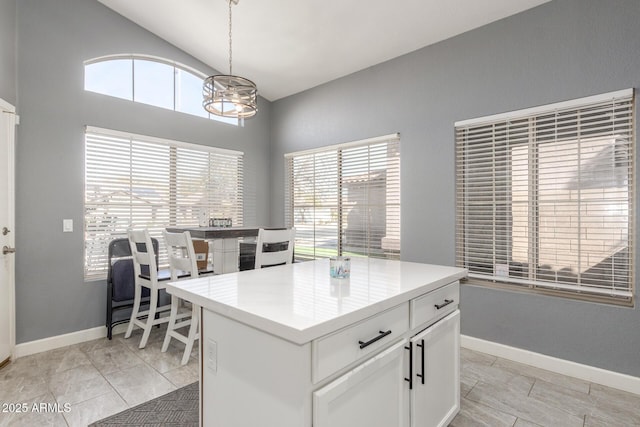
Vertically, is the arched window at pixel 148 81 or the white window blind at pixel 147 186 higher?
the arched window at pixel 148 81

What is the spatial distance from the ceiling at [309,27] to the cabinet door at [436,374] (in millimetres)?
2652

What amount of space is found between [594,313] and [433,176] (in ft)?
5.57

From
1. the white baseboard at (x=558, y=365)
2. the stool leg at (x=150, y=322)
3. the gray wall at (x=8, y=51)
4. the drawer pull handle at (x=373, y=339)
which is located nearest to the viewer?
the drawer pull handle at (x=373, y=339)

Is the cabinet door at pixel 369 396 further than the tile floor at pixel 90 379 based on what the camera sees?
No

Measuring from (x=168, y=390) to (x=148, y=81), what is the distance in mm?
3283

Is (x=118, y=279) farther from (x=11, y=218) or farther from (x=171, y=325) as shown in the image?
(x=11, y=218)

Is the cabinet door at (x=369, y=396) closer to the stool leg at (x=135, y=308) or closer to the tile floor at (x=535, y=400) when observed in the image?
the tile floor at (x=535, y=400)

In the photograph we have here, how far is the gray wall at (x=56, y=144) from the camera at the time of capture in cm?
295

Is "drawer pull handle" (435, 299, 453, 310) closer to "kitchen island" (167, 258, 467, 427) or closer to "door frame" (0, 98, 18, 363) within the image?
"kitchen island" (167, 258, 467, 427)

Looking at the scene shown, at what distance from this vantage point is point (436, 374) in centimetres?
166

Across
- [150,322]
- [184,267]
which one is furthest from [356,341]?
[150,322]

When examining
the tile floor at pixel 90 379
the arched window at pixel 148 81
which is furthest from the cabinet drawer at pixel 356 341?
the arched window at pixel 148 81

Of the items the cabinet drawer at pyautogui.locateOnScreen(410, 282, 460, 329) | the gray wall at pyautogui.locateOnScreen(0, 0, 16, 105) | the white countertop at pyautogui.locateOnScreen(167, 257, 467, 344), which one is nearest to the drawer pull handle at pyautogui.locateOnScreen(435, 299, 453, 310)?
the cabinet drawer at pyautogui.locateOnScreen(410, 282, 460, 329)

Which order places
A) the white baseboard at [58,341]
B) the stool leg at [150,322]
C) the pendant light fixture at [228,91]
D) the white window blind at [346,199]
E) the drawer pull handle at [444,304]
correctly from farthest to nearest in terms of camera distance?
the white window blind at [346,199] < the stool leg at [150,322] < the white baseboard at [58,341] < the pendant light fixture at [228,91] < the drawer pull handle at [444,304]
